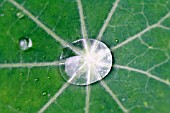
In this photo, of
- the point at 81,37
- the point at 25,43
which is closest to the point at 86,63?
the point at 81,37

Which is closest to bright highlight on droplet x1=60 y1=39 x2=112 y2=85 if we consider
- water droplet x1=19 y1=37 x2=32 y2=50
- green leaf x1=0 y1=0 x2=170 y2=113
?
green leaf x1=0 y1=0 x2=170 y2=113

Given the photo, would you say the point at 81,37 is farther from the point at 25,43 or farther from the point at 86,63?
the point at 25,43

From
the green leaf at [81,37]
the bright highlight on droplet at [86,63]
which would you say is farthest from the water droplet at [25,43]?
the bright highlight on droplet at [86,63]

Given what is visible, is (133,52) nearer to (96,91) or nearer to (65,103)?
(96,91)

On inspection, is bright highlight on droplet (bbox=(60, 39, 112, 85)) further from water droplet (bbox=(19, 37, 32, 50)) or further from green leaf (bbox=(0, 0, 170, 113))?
water droplet (bbox=(19, 37, 32, 50))

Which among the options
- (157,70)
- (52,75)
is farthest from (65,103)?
(157,70)

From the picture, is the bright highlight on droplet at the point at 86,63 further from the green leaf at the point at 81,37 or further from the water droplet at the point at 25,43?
the water droplet at the point at 25,43
